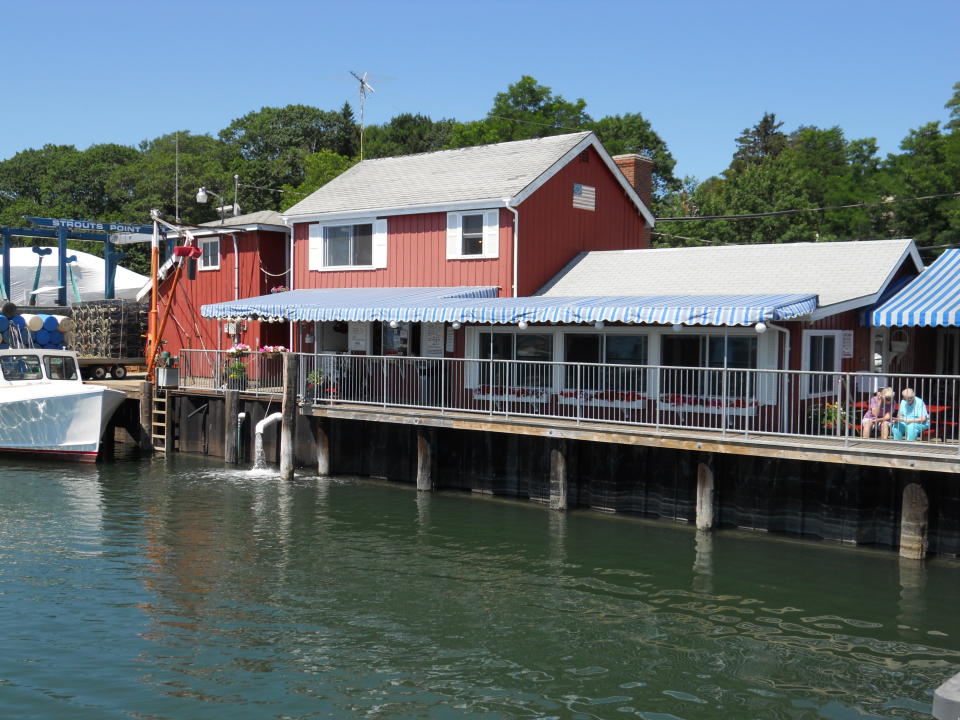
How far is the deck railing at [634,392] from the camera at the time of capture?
17.2 m

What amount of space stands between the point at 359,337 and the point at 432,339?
9.65 ft

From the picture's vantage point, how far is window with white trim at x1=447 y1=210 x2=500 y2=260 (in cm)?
2506

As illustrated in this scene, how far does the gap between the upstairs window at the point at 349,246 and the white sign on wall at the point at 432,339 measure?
10.1ft

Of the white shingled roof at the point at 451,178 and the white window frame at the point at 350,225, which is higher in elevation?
the white shingled roof at the point at 451,178

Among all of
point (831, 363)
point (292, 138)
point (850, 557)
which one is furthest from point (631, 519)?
point (292, 138)

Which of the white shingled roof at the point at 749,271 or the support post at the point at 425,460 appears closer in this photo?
the white shingled roof at the point at 749,271

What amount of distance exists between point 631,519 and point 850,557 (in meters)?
4.40

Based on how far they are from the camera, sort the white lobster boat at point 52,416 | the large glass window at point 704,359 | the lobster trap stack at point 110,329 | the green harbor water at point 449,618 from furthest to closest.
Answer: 1. the lobster trap stack at point 110,329
2. the white lobster boat at point 52,416
3. the large glass window at point 704,359
4. the green harbor water at point 449,618

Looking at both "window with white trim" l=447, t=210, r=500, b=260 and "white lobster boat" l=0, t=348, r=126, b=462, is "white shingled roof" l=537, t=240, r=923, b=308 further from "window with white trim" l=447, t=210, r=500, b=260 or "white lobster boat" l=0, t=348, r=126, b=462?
"white lobster boat" l=0, t=348, r=126, b=462

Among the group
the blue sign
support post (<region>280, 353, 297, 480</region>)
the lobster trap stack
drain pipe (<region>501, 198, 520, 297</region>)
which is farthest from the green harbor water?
the blue sign

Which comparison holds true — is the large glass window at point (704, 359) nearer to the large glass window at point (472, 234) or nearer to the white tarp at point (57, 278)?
the large glass window at point (472, 234)

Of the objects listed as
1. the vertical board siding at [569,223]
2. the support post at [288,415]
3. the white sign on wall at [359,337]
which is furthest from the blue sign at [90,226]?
the vertical board siding at [569,223]

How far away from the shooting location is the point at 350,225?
91.8 ft

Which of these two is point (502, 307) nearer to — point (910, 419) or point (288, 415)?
point (288, 415)
